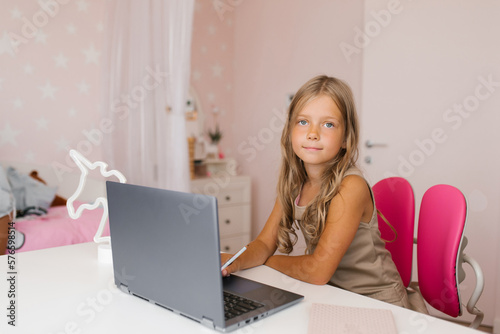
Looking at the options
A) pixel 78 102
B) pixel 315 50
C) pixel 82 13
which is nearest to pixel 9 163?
pixel 78 102

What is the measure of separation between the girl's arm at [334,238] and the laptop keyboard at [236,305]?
0.23 m

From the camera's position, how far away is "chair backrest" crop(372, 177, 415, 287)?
1.53 meters

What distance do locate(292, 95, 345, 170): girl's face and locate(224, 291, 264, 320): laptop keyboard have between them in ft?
1.64

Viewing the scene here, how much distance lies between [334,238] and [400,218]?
19.9 inches

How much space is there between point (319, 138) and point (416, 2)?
1877mm

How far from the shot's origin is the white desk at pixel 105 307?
821 millimetres

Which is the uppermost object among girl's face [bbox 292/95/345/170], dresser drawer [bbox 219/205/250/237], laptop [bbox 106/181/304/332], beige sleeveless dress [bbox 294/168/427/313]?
girl's face [bbox 292/95/345/170]

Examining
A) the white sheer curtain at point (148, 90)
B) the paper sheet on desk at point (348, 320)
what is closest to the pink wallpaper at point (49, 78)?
the white sheer curtain at point (148, 90)

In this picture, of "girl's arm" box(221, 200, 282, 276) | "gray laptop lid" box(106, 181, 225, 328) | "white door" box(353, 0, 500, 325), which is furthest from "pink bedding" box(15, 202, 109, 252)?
"white door" box(353, 0, 500, 325)

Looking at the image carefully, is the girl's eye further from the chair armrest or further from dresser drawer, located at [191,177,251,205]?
dresser drawer, located at [191,177,251,205]

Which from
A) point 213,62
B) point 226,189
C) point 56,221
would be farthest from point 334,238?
point 213,62

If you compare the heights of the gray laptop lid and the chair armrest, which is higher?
the gray laptop lid

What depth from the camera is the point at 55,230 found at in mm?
2172

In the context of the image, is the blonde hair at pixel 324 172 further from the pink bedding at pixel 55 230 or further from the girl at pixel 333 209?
the pink bedding at pixel 55 230
